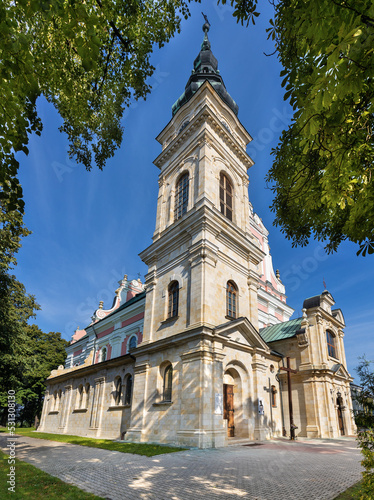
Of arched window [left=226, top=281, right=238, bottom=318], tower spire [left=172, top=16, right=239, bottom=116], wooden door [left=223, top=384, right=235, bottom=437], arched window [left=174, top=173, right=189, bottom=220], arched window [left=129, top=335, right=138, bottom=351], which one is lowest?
wooden door [left=223, top=384, right=235, bottom=437]

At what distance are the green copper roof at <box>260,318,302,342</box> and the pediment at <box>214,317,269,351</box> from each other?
490cm

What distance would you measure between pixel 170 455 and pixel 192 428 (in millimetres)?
2360

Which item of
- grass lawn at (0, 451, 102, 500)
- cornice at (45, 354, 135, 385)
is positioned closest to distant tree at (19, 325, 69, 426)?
cornice at (45, 354, 135, 385)

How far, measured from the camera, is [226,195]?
65.9 ft

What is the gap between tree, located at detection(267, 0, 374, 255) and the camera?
2.68 metres

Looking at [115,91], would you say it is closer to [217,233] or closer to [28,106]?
[28,106]

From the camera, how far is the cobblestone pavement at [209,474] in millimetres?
5750

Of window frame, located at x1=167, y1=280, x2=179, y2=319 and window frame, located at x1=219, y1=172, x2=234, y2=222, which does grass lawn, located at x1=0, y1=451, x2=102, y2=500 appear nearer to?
window frame, located at x1=167, y1=280, x2=179, y2=319

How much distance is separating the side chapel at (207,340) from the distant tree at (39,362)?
1021 centimetres

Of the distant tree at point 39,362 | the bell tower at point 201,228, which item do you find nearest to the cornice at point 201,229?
the bell tower at point 201,228

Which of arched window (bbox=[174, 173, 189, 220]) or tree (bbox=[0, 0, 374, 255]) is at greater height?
arched window (bbox=[174, 173, 189, 220])

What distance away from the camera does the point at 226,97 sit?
2425 cm

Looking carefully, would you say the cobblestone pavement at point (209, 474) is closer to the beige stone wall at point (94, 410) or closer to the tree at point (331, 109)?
the tree at point (331, 109)

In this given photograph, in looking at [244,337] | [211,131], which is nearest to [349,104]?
[244,337]
